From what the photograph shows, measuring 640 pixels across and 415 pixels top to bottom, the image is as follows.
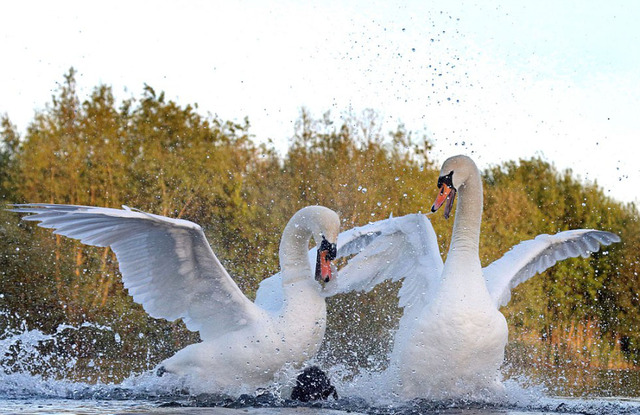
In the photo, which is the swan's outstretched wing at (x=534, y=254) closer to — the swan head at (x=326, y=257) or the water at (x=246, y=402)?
the water at (x=246, y=402)

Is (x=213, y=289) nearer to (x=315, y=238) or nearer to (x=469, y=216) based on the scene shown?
(x=315, y=238)

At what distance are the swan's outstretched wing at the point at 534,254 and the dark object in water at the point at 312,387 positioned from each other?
1702 millimetres

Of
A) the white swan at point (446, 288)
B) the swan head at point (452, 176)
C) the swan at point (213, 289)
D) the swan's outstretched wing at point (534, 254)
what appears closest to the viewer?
the white swan at point (446, 288)

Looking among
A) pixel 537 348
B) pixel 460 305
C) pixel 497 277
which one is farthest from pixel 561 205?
pixel 460 305

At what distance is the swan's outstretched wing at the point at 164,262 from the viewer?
21.1 feet

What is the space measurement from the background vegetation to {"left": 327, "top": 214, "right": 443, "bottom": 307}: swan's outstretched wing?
5.43 metres

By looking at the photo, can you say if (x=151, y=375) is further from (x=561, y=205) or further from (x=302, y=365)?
(x=561, y=205)

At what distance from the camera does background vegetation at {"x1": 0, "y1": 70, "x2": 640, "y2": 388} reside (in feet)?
51.7

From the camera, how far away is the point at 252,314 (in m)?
6.89

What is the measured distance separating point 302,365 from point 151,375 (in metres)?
1.33

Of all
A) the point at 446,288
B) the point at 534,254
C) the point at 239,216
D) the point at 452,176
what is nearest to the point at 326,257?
the point at 446,288

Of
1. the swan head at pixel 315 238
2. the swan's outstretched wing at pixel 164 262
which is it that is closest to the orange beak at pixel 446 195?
the swan head at pixel 315 238

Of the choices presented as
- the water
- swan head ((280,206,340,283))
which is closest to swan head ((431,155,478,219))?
swan head ((280,206,340,283))

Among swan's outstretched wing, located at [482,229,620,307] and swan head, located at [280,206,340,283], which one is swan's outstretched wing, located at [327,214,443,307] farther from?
swan's outstretched wing, located at [482,229,620,307]
